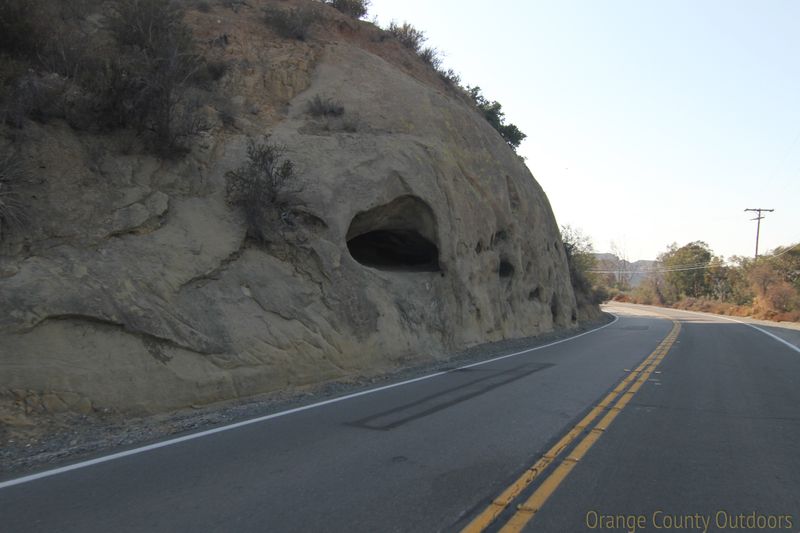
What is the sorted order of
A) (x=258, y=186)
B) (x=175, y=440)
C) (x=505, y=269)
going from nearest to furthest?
1. (x=175, y=440)
2. (x=258, y=186)
3. (x=505, y=269)

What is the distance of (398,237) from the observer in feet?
59.7

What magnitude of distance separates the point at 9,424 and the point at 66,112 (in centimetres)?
644

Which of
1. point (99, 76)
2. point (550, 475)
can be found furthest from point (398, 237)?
point (550, 475)

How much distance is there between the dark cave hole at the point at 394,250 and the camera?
57.8 ft

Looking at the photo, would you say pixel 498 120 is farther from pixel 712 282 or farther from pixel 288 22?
pixel 712 282

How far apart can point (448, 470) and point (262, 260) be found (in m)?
7.30

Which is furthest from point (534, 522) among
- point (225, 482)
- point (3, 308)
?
point (3, 308)

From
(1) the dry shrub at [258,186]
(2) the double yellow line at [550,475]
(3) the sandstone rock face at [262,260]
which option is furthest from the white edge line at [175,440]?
(1) the dry shrub at [258,186]

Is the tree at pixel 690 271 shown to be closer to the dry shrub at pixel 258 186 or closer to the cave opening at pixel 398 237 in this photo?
the cave opening at pixel 398 237

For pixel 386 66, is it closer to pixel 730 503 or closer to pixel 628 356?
pixel 628 356

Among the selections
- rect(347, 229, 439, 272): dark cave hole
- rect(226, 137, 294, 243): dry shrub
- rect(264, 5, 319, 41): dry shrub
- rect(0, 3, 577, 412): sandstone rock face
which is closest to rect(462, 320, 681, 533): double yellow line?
rect(0, 3, 577, 412): sandstone rock face

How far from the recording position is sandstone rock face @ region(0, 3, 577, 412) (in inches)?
314

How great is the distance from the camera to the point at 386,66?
20.3 meters

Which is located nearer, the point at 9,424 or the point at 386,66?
the point at 9,424
